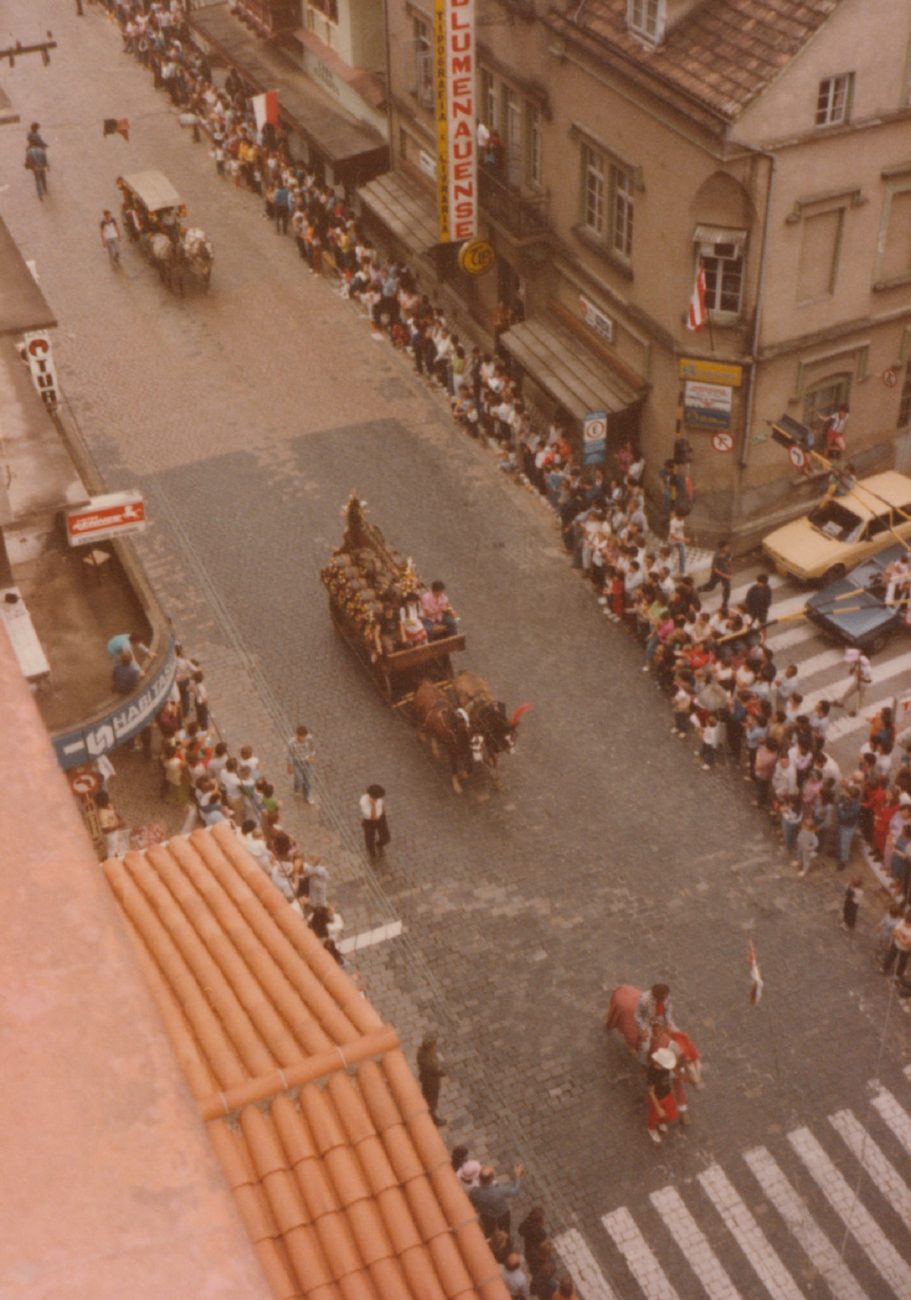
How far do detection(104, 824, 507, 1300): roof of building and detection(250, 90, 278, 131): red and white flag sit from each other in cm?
3746

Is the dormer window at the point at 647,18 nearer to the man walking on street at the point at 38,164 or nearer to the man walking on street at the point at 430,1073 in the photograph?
the man walking on street at the point at 430,1073

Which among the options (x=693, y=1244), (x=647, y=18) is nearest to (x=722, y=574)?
(x=647, y=18)

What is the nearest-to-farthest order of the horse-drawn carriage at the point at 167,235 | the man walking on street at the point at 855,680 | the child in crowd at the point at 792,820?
the child in crowd at the point at 792,820, the man walking on street at the point at 855,680, the horse-drawn carriage at the point at 167,235

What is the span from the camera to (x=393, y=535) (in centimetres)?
3228

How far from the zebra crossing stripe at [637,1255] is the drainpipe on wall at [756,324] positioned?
1632cm

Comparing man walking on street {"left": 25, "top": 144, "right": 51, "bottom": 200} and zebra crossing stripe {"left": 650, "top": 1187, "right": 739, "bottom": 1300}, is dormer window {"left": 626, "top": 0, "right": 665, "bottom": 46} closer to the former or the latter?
zebra crossing stripe {"left": 650, "top": 1187, "right": 739, "bottom": 1300}

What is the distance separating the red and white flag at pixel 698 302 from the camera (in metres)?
27.7

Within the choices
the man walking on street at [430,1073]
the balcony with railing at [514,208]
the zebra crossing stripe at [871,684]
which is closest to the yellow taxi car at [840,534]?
the zebra crossing stripe at [871,684]

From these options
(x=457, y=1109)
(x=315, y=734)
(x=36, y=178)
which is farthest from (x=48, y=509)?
(x=36, y=178)

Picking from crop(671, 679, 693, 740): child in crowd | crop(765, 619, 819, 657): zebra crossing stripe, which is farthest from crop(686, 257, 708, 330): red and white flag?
crop(671, 679, 693, 740): child in crowd

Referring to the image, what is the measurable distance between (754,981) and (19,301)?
14580 millimetres

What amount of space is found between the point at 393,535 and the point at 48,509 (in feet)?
38.2

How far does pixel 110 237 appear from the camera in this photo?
43.9m

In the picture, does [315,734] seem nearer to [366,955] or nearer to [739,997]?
Result: [366,955]
